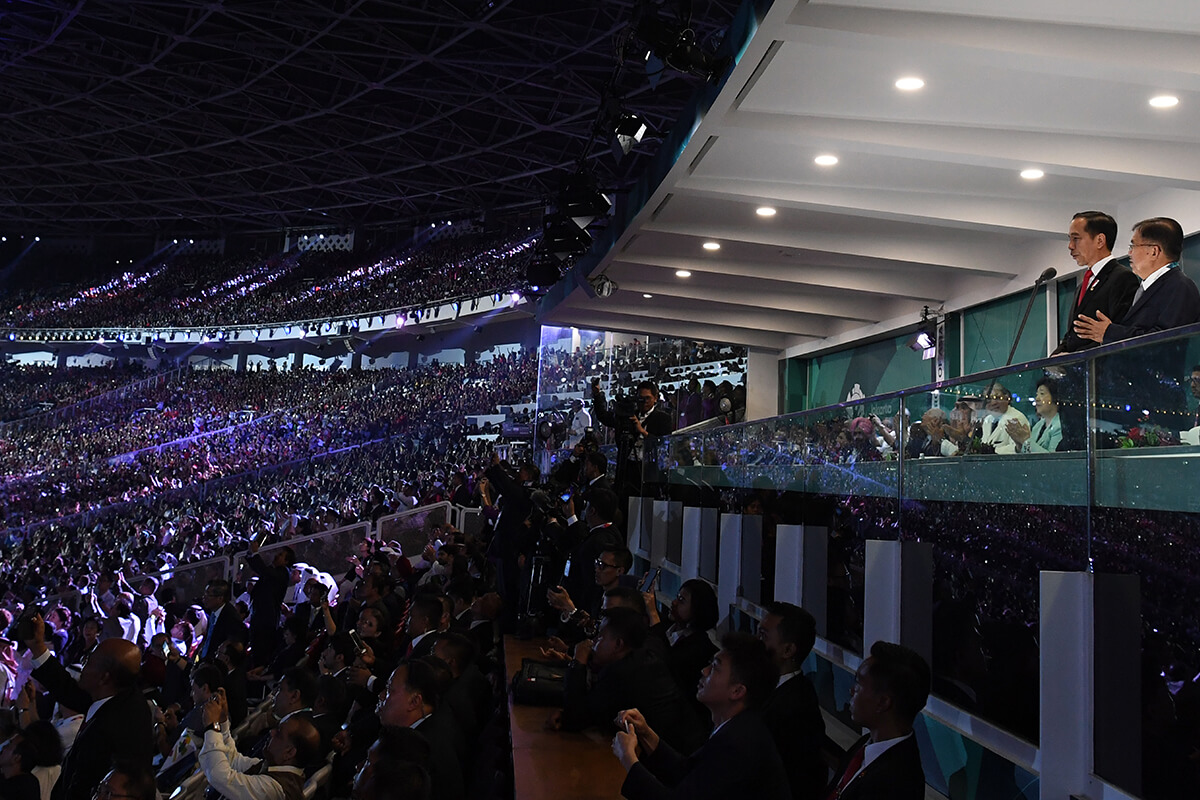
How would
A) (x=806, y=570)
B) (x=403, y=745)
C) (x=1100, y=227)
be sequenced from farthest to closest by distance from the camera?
(x=806, y=570) → (x=1100, y=227) → (x=403, y=745)

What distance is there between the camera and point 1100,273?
4230 mm

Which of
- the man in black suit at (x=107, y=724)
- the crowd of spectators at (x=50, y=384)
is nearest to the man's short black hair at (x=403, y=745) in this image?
the man in black suit at (x=107, y=724)

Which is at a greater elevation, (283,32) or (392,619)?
(283,32)

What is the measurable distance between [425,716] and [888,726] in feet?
6.88

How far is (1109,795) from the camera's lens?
2477 millimetres

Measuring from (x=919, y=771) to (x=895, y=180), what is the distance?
507 cm

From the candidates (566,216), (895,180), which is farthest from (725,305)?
(895,180)

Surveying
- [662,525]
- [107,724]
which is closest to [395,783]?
[107,724]

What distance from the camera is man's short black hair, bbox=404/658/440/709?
13.7ft

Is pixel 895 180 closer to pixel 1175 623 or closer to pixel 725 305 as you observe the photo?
pixel 725 305

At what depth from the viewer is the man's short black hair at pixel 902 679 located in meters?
2.77

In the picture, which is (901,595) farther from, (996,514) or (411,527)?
(411,527)

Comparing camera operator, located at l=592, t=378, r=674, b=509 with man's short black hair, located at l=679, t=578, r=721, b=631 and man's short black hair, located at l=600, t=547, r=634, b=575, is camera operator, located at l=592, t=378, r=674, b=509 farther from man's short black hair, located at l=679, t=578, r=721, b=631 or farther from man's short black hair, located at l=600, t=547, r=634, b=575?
man's short black hair, located at l=679, t=578, r=721, b=631

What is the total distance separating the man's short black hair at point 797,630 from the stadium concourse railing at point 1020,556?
0.32 m
